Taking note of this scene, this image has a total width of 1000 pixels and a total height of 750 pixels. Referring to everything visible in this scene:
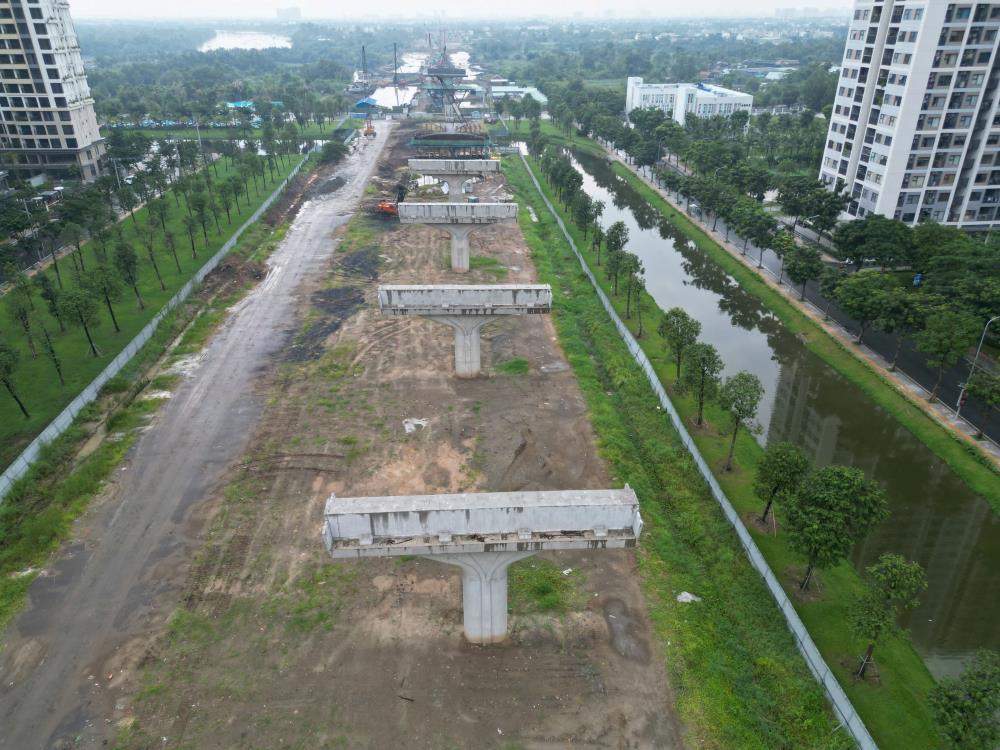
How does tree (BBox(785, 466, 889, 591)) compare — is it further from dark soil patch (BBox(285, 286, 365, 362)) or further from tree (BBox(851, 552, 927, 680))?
dark soil patch (BBox(285, 286, 365, 362))

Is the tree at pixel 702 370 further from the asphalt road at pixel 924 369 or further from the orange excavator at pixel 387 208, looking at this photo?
the orange excavator at pixel 387 208

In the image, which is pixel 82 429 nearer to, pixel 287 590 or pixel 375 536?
pixel 287 590

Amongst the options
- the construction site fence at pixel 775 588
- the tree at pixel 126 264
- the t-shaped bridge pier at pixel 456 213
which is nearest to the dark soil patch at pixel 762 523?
the construction site fence at pixel 775 588

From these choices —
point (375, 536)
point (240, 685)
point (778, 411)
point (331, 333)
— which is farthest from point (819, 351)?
point (240, 685)

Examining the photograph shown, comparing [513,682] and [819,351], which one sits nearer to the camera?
[513,682]

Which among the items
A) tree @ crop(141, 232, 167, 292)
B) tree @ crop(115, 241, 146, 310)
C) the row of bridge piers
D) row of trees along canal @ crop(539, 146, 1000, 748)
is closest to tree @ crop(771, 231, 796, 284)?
row of trees along canal @ crop(539, 146, 1000, 748)

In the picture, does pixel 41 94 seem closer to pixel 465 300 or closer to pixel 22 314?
pixel 22 314
